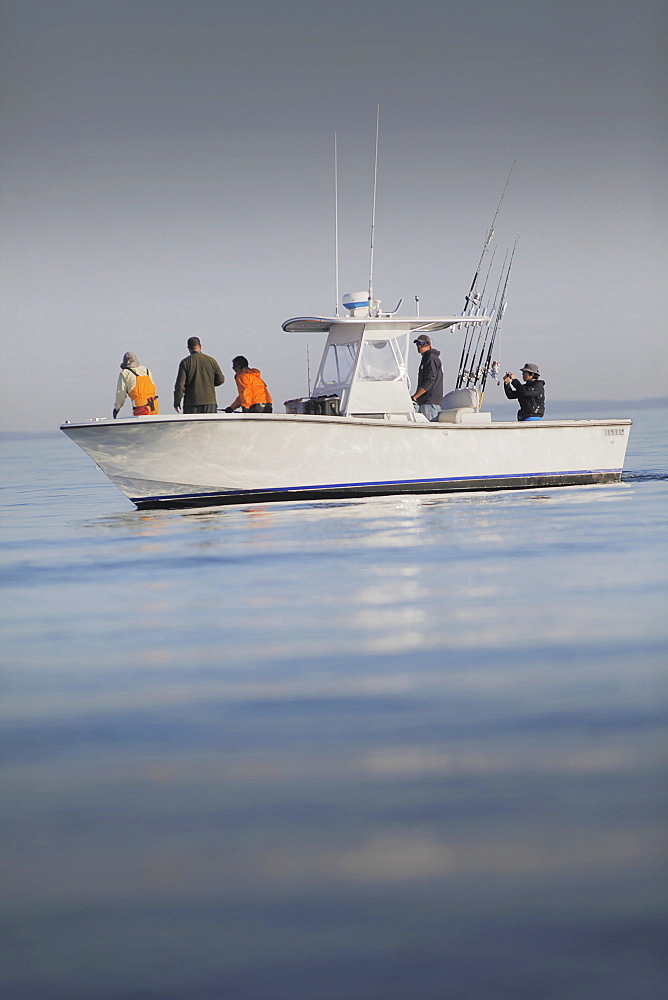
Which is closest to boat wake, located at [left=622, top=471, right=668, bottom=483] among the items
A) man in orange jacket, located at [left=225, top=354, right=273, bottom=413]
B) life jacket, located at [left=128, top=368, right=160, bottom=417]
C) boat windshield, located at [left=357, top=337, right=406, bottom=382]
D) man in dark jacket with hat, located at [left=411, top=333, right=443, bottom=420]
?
man in dark jacket with hat, located at [left=411, top=333, right=443, bottom=420]

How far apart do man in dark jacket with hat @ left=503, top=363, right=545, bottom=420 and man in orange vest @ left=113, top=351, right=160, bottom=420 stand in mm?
5249

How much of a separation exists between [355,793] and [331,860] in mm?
483

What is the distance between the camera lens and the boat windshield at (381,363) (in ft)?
45.1

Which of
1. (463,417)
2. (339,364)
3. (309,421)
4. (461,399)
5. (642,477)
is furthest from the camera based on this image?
(642,477)

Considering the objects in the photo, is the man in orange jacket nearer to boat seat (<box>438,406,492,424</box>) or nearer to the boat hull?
the boat hull

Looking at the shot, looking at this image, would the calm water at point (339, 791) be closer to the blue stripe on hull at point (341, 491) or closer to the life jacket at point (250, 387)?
the blue stripe on hull at point (341, 491)

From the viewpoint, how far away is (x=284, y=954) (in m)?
2.19

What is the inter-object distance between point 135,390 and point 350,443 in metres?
2.76

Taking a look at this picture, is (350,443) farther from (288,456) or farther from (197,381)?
(197,381)

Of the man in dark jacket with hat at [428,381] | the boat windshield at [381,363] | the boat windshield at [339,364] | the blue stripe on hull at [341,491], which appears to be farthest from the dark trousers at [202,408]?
the man in dark jacket with hat at [428,381]

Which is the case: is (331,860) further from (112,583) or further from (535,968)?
(112,583)

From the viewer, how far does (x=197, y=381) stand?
12734mm

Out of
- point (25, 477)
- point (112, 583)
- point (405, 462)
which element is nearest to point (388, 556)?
point (112, 583)

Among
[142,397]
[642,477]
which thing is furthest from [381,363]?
[642,477]
